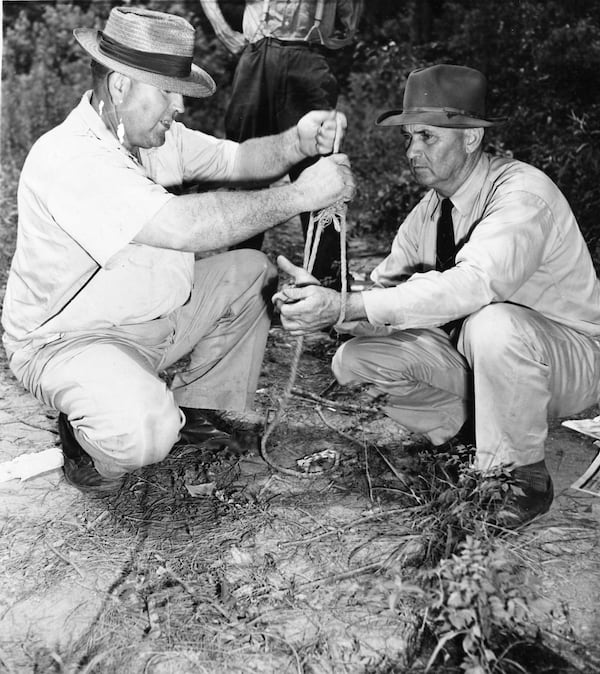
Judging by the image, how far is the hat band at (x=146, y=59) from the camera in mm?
3115

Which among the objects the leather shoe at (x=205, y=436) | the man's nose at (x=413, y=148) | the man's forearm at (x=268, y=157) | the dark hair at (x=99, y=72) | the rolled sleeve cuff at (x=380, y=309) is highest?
the dark hair at (x=99, y=72)

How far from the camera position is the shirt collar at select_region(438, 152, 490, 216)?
135 inches

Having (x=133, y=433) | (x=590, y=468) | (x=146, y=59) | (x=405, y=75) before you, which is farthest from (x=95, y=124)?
(x=405, y=75)

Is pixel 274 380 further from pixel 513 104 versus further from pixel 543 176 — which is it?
pixel 513 104

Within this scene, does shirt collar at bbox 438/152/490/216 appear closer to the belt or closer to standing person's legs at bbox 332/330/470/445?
standing person's legs at bbox 332/330/470/445

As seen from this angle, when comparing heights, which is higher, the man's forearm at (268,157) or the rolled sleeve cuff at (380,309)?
the man's forearm at (268,157)

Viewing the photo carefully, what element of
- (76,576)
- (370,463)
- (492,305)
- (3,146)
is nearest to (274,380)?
(370,463)

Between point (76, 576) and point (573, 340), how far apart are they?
6.97 feet

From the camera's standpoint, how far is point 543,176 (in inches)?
129

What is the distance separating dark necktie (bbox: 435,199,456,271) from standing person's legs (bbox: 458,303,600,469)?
18.4 inches

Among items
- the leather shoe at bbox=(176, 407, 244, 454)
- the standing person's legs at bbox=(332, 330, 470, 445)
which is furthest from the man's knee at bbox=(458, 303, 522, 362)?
the leather shoe at bbox=(176, 407, 244, 454)

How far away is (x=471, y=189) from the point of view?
343 centimetres

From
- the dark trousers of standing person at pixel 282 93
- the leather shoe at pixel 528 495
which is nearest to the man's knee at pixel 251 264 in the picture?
the leather shoe at pixel 528 495

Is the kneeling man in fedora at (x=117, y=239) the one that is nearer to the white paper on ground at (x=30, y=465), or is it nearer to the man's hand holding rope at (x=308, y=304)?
the white paper on ground at (x=30, y=465)
